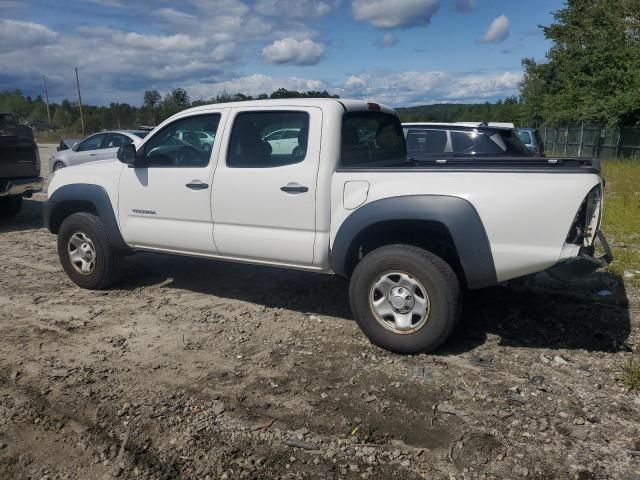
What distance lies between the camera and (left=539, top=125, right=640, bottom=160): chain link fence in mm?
24977

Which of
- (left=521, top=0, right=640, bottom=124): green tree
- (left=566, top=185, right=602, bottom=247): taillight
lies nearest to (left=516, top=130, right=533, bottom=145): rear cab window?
(left=566, top=185, right=602, bottom=247): taillight

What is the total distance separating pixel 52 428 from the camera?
11.5ft

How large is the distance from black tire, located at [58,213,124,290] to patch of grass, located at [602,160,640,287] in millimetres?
5374

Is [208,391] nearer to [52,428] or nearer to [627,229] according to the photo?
[52,428]

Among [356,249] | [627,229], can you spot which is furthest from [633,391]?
[627,229]

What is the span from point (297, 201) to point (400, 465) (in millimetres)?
2274

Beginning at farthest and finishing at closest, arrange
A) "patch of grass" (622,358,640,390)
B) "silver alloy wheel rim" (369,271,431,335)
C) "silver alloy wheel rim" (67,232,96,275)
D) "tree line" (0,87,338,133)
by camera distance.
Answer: "tree line" (0,87,338,133), "silver alloy wheel rim" (67,232,96,275), "silver alloy wheel rim" (369,271,431,335), "patch of grass" (622,358,640,390)

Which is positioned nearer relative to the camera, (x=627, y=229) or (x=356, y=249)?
(x=356, y=249)

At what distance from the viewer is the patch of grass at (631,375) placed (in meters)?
3.89

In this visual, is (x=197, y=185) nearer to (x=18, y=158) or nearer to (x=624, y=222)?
A: (x=18, y=158)

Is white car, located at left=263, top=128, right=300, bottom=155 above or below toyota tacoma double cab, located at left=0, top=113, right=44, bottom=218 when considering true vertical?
above

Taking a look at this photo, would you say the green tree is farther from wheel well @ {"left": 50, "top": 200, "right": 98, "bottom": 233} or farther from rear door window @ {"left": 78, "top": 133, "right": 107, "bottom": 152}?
wheel well @ {"left": 50, "top": 200, "right": 98, "bottom": 233}

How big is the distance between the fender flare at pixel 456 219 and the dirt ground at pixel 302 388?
0.73 meters

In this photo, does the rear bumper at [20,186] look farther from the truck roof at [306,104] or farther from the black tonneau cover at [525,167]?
the black tonneau cover at [525,167]
